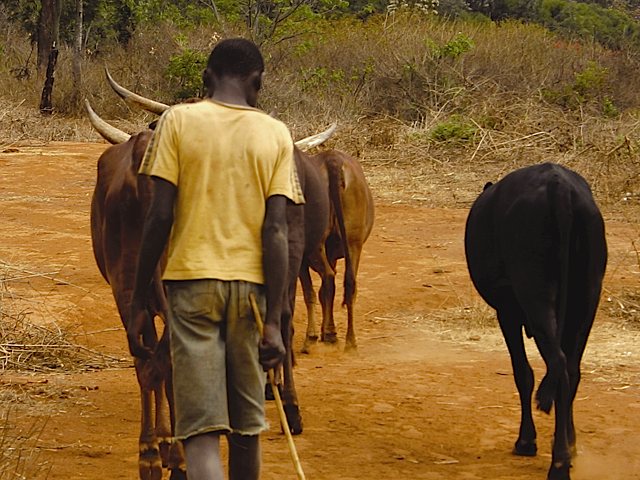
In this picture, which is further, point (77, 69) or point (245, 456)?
point (77, 69)

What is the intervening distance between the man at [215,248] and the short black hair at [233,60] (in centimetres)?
13

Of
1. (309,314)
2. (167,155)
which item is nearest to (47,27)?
(309,314)

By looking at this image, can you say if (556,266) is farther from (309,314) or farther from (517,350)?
(309,314)

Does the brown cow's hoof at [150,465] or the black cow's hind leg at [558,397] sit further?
the black cow's hind leg at [558,397]

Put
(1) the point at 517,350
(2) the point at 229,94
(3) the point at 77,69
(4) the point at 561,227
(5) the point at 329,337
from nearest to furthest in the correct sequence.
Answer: (2) the point at 229,94
(4) the point at 561,227
(1) the point at 517,350
(5) the point at 329,337
(3) the point at 77,69

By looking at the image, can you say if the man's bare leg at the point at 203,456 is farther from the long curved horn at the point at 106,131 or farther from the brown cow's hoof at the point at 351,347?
the brown cow's hoof at the point at 351,347

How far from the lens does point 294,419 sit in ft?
21.2

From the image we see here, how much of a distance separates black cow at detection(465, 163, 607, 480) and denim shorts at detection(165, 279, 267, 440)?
6.95 feet

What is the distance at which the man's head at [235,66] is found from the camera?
3893 mm

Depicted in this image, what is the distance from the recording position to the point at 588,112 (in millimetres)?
20016

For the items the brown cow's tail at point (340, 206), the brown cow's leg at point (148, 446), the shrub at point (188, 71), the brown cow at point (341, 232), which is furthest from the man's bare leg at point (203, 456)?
the shrub at point (188, 71)

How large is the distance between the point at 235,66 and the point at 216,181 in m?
0.44

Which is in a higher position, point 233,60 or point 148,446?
point 233,60

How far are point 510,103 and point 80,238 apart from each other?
9756 millimetres
